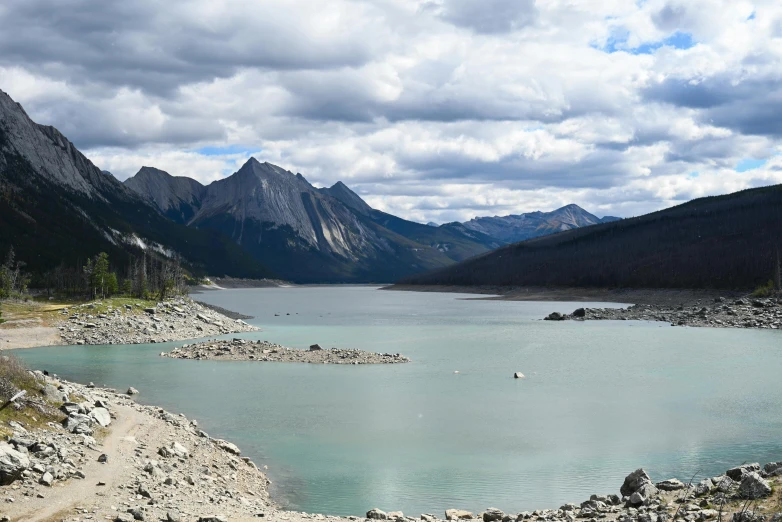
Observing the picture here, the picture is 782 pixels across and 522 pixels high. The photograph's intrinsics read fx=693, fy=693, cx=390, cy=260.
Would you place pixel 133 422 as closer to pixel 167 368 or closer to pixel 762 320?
pixel 167 368

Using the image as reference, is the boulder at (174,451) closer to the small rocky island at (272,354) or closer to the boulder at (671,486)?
the boulder at (671,486)

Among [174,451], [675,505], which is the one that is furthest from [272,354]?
[675,505]

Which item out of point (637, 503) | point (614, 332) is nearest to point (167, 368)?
point (637, 503)

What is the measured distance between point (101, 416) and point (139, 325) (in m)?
62.4

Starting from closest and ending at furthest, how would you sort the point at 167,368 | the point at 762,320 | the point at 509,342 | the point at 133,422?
the point at 133,422, the point at 167,368, the point at 509,342, the point at 762,320

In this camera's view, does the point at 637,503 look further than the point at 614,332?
No

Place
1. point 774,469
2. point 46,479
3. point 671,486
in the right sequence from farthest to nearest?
point 671,486 < point 774,469 < point 46,479

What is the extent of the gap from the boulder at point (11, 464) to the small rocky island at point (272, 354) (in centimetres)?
4692

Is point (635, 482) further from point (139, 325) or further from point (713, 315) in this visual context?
point (713, 315)

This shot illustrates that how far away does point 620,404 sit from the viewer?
47.7 metres

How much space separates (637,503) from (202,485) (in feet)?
50.0

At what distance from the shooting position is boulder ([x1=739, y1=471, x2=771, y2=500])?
765 inches

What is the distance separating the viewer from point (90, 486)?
22531 millimetres

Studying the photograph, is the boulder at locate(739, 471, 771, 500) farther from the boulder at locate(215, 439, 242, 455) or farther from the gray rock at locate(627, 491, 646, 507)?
the boulder at locate(215, 439, 242, 455)
